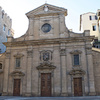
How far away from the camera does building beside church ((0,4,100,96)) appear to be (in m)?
21.5

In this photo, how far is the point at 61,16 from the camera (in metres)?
24.6

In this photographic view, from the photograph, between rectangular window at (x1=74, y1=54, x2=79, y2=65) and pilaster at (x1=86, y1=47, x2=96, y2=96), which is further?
rectangular window at (x1=74, y1=54, x2=79, y2=65)

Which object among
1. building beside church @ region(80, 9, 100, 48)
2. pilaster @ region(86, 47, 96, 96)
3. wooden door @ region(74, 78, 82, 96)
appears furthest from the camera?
building beside church @ region(80, 9, 100, 48)

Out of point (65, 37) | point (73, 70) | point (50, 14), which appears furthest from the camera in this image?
point (50, 14)

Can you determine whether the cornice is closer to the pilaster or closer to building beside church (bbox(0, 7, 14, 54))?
the pilaster

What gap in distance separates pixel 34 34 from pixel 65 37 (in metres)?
5.14

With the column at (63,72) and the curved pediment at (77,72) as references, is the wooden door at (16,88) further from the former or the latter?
the curved pediment at (77,72)

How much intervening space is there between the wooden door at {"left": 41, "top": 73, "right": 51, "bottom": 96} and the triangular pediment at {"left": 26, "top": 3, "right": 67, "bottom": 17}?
1004cm

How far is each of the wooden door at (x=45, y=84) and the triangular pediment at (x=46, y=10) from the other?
1004 cm

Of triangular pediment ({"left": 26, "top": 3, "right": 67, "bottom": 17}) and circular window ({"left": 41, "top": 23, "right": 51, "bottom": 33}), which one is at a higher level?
triangular pediment ({"left": 26, "top": 3, "right": 67, "bottom": 17})

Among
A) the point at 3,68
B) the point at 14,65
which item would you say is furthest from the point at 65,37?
the point at 3,68

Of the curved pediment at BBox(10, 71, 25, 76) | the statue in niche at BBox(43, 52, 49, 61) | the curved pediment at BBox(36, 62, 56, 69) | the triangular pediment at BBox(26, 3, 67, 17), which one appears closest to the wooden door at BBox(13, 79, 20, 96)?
the curved pediment at BBox(10, 71, 25, 76)

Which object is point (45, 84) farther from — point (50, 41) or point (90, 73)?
point (90, 73)

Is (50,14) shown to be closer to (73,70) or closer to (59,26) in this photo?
(59,26)
